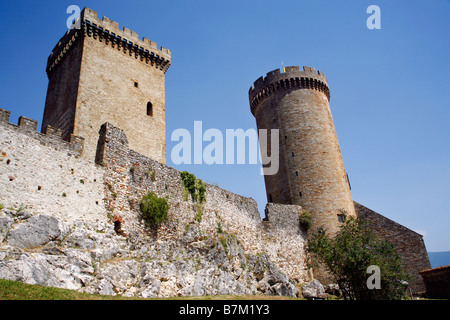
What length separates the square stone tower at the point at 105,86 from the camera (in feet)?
65.1

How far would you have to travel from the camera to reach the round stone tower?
83.8ft

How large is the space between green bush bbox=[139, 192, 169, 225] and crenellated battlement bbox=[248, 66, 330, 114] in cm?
1830

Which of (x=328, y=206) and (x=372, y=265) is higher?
(x=328, y=206)

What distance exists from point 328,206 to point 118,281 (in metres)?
17.8

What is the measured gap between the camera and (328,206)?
2523cm

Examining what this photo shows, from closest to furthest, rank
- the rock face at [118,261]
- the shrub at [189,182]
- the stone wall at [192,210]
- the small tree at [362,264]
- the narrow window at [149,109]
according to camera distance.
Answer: the rock face at [118,261] → the stone wall at [192,210] → the small tree at [362,264] → the shrub at [189,182] → the narrow window at [149,109]

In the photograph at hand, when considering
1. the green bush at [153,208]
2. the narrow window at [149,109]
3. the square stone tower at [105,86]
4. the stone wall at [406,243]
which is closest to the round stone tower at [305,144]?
the stone wall at [406,243]

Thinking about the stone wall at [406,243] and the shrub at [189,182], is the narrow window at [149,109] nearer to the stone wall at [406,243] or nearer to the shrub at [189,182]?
the shrub at [189,182]

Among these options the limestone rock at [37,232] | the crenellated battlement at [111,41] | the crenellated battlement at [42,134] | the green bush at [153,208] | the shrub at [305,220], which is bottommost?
the limestone rock at [37,232]

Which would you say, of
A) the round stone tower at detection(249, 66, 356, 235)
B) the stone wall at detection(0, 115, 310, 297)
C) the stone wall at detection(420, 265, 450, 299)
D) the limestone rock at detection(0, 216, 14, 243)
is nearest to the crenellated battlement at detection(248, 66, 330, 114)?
the round stone tower at detection(249, 66, 356, 235)

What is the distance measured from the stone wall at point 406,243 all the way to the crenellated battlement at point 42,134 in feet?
59.4

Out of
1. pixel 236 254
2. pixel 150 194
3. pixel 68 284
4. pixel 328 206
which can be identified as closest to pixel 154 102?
pixel 150 194
